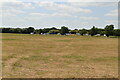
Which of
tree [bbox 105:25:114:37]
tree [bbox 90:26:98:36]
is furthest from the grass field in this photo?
tree [bbox 90:26:98:36]

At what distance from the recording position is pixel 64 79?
9031 mm

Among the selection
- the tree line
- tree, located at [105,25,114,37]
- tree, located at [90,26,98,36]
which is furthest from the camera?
tree, located at [90,26,98,36]

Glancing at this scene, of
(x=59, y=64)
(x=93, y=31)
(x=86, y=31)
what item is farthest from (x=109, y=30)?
(x=59, y=64)

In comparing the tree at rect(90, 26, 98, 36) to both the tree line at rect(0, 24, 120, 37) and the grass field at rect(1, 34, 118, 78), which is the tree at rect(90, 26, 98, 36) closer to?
the tree line at rect(0, 24, 120, 37)

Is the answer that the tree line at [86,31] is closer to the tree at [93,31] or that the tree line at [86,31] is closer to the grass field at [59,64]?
the tree at [93,31]

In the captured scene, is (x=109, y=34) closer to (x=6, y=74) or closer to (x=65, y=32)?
(x=65, y=32)

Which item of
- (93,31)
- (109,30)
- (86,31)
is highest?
(86,31)

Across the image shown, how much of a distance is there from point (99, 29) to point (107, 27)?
73.7 ft

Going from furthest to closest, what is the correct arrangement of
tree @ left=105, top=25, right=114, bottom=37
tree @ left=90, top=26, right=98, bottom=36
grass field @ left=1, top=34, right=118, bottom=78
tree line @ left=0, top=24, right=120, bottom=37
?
tree @ left=90, top=26, right=98, bottom=36 → tree line @ left=0, top=24, right=120, bottom=37 → tree @ left=105, top=25, right=114, bottom=37 → grass field @ left=1, top=34, right=118, bottom=78

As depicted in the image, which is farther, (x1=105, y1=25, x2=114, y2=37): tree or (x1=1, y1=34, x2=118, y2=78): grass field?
(x1=105, y1=25, x2=114, y2=37): tree

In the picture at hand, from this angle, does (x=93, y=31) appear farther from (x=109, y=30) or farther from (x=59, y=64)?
(x=59, y=64)

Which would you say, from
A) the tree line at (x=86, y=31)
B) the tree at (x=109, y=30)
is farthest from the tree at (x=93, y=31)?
the tree at (x=109, y=30)

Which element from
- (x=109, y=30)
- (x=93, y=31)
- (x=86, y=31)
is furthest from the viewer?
(x=86, y=31)

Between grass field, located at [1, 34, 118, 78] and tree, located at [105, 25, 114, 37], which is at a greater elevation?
tree, located at [105, 25, 114, 37]
